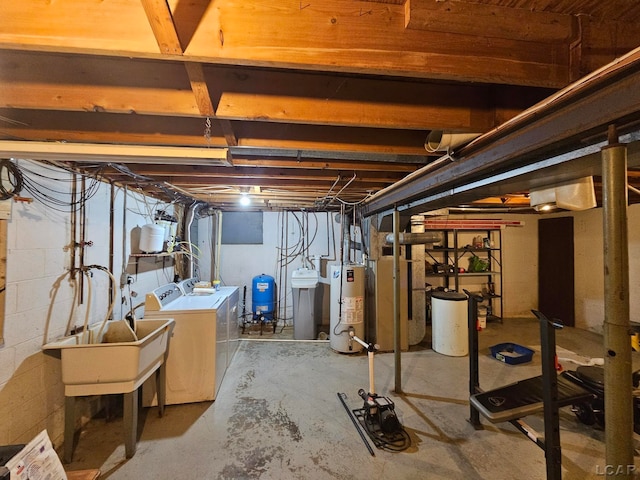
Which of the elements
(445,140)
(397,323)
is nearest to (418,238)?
(397,323)

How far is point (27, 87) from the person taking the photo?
112cm

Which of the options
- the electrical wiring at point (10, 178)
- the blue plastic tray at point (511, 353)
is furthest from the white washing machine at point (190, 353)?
the blue plastic tray at point (511, 353)

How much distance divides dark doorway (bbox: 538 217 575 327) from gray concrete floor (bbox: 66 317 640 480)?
2.72m

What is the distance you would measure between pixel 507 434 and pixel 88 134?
365 centimetres

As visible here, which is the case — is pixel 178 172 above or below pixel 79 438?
above

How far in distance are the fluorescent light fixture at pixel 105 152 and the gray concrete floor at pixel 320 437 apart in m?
2.04

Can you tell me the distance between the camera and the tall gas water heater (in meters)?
3.58

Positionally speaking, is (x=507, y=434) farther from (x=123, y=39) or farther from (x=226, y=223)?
(x=226, y=223)

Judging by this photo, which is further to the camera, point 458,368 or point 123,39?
point 458,368

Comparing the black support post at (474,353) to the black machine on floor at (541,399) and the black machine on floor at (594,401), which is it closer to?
the black machine on floor at (541,399)

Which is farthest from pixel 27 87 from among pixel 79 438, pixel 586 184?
pixel 586 184

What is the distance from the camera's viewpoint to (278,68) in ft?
3.96

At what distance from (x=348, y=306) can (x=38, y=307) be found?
9.74 ft

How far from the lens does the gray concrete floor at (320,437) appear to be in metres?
1.79
